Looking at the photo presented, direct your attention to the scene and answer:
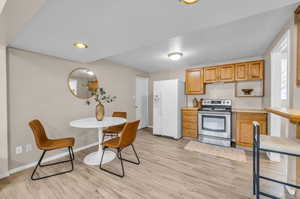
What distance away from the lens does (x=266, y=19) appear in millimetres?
1629

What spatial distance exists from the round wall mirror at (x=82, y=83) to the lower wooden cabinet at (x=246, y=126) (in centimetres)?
371

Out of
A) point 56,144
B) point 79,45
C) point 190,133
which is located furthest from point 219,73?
point 56,144

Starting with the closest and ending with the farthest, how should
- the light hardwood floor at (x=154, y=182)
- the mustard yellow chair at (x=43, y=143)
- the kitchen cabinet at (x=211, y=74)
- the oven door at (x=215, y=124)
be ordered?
the light hardwood floor at (x=154, y=182) < the mustard yellow chair at (x=43, y=143) < the oven door at (x=215, y=124) < the kitchen cabinet at (x=211, y=74)

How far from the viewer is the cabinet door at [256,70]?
9.77ft

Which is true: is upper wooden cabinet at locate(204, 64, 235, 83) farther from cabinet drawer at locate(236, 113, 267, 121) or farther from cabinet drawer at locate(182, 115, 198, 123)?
cabinet drawer at locate(182, 115, 198, 123)

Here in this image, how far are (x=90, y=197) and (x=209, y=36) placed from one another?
9.77ft

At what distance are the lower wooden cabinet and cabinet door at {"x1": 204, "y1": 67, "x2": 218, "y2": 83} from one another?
1.15 metres

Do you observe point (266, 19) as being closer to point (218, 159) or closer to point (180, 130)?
point (218, 159)

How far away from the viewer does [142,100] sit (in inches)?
193

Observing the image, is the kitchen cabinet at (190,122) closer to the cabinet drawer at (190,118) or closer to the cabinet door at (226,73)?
the cabinet drawer at (190,118)

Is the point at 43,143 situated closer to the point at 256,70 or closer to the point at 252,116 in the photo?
the point at 252,116

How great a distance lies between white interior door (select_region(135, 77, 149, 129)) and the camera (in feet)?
15.4

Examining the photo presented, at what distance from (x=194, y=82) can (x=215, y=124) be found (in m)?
1.40

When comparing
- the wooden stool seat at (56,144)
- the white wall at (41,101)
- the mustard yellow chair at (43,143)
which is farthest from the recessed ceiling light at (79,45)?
the wooden stool seat at (56,144)
